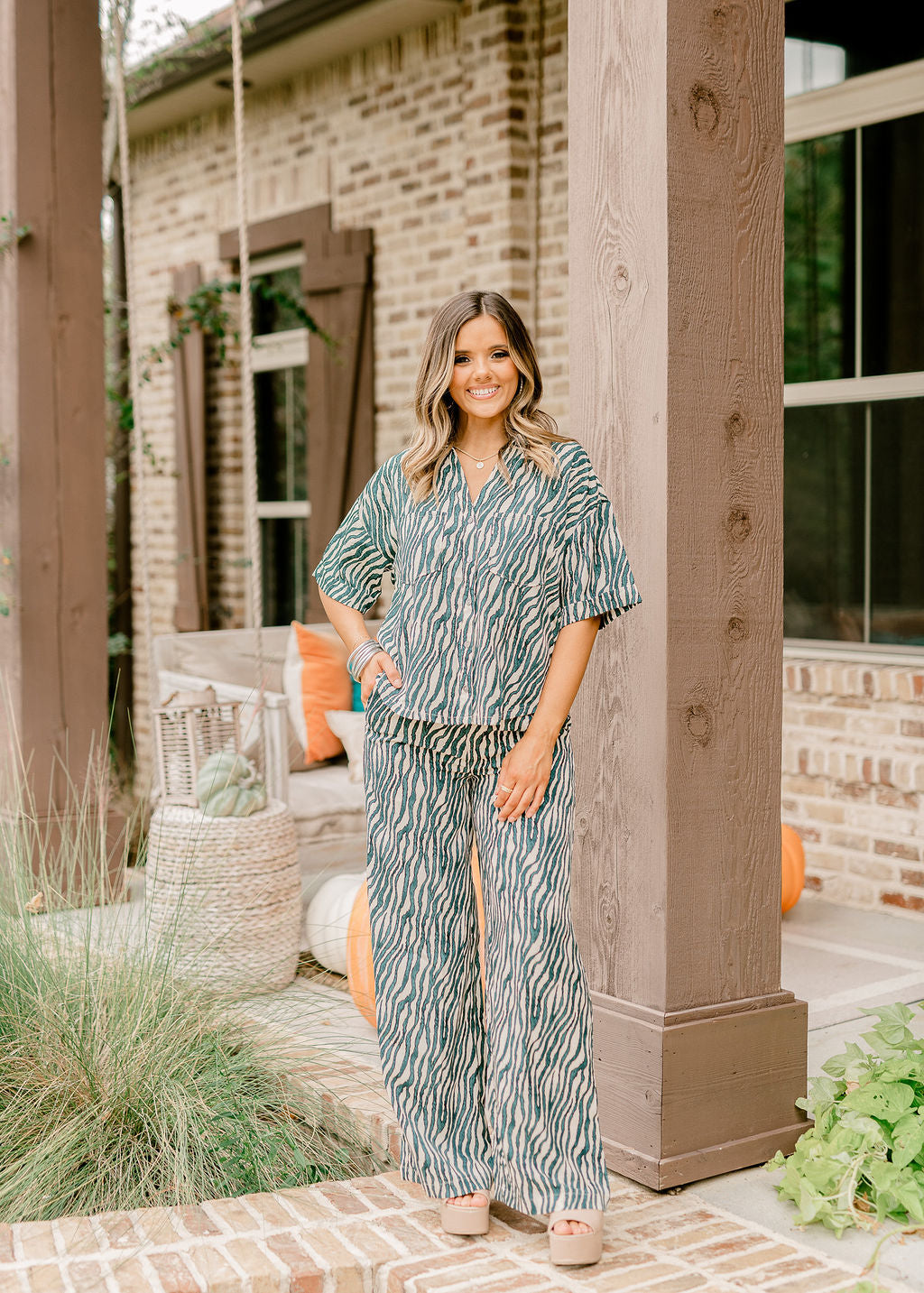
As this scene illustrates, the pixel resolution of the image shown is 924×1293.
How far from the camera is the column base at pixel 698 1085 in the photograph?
2512mm

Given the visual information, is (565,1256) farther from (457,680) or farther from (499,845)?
(457,680)

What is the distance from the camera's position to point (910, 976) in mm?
3834

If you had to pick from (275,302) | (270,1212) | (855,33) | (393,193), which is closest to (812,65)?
(855,33)

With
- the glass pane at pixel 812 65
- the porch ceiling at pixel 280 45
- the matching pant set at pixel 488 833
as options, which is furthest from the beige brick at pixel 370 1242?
the porch ceiling at pixel 280 45

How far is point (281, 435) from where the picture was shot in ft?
25.0

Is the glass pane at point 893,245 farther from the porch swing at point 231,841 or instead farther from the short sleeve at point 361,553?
the short sleeve at point 361,553

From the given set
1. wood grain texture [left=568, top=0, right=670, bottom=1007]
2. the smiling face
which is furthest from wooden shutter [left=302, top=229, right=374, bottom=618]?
the smiling face

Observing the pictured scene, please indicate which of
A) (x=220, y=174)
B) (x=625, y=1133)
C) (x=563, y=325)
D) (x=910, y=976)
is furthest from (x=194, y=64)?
(x=625, y=1133)

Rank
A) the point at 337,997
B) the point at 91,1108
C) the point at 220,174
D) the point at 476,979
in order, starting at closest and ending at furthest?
1. the point at 476,979
2. the point at 91,1108
3. the point at 337,997
4. the point at 220,174

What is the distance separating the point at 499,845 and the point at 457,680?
281 millimetres

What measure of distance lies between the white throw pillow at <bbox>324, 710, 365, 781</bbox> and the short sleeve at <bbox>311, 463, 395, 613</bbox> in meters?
2.24

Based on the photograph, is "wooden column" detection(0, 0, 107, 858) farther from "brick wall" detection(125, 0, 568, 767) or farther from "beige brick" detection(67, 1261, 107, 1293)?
"beige brick" detection(67, 1261, 107, 1293)

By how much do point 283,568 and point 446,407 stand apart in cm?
533

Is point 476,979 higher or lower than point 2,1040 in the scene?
higher
